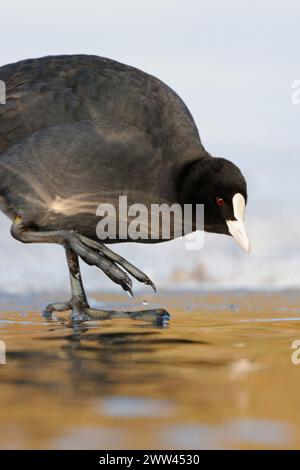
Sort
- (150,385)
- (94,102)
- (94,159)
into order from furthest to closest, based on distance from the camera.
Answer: (94,102), (94,159), (150,385)

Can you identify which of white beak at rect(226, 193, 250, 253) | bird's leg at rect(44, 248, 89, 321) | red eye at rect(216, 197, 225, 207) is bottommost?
bird's leg at rect(44, 248, 89, 321)

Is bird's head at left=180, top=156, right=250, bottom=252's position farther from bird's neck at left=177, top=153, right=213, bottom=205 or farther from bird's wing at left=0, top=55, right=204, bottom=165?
bird's wing at left=0, top=55, right=204, bottom=165

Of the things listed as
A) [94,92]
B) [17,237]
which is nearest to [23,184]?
[17,237]

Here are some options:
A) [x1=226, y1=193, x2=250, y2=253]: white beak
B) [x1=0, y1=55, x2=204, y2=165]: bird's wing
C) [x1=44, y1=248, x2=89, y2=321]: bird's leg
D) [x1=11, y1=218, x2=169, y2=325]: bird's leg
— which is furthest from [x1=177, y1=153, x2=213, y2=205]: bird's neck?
[x1=44, y1=248, x2=89, y2=321]: bird's leg

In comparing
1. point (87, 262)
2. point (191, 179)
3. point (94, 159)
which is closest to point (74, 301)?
point (87, 262)

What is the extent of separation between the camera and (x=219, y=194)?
686cm

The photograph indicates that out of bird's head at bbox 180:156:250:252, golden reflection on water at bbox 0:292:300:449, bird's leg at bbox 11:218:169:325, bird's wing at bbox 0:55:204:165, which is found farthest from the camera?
bird's wing at bbox 0:55:204:165

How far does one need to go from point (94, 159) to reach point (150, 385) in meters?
3.49

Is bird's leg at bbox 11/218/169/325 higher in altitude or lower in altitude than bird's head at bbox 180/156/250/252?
lower

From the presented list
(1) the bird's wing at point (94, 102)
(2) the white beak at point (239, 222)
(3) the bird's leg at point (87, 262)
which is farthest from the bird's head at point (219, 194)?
(3) the bird's leg at point (87, 262)

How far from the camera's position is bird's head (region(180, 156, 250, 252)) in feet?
22.2

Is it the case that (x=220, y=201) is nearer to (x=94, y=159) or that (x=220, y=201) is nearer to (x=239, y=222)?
(x=239, y=222)

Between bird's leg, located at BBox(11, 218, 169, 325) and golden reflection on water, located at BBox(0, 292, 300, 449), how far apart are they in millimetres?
601
